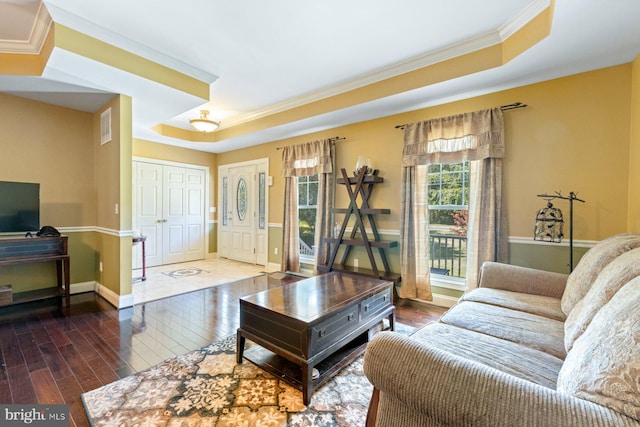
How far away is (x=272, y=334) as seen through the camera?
182 centimetres

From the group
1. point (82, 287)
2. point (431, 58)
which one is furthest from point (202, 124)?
point (431, 58)

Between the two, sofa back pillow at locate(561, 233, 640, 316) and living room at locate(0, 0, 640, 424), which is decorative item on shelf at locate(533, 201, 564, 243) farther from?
sofa back pillow at locate(561, 233, 640, 316)

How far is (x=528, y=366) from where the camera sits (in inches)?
48.8

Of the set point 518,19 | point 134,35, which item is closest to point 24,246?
point 134,35

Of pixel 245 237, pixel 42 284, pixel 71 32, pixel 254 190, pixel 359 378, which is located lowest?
pixel 359 378

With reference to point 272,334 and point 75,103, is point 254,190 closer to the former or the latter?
point 75,103

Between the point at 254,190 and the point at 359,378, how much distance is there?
433 cm

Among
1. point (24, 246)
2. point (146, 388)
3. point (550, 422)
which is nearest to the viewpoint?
point (550, 422)

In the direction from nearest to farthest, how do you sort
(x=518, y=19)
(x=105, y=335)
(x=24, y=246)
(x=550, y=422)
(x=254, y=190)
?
1. (x=550, y=422)
2. (x=518, y=19)
3. (x=105, y=335)
4. (x=24, y=246)
5. (x=254, y=190)

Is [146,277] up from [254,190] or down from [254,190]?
down

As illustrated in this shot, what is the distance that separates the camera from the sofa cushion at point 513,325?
143 cm

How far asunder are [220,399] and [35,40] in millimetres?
3514

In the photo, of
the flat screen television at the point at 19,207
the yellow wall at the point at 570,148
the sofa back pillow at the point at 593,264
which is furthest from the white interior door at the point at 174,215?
the sofa back pillow at the point at 593,264

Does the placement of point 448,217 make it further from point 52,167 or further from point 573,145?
point 52,167
